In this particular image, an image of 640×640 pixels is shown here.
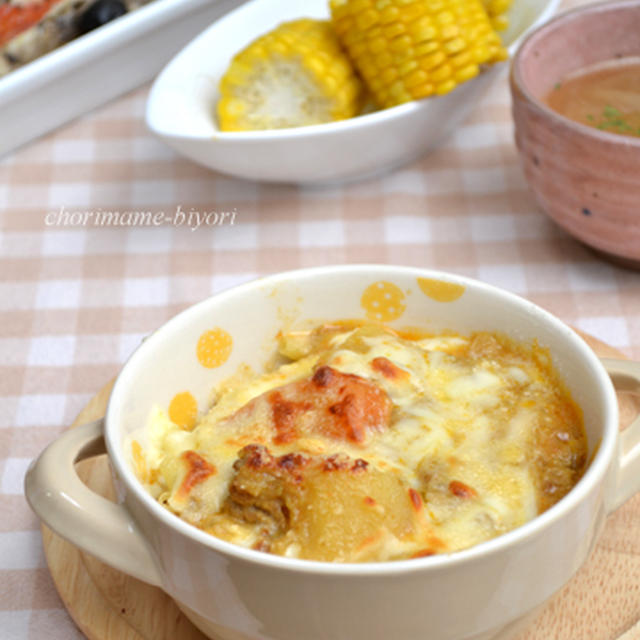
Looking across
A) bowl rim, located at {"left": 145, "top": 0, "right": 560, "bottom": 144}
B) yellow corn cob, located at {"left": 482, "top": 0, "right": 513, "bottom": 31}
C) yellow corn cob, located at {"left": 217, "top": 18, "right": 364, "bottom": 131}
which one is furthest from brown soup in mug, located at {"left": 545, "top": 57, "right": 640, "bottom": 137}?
yellow corn cob, located at {"left": 217, "top": 18, "right": 364, "bottom": 131}

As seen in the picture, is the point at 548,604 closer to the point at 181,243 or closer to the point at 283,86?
the point at 181,243

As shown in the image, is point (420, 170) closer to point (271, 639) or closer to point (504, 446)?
point (504, 446)

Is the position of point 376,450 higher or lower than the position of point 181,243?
higher

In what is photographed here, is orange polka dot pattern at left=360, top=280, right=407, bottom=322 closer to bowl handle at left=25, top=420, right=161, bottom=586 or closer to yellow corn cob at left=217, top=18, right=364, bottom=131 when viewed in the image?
bowl handle at left=25, top=420, right=161, bottom=586

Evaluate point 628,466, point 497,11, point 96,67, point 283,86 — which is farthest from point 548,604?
point 96,67

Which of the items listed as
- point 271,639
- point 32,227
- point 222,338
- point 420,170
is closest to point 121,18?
point 32,227
